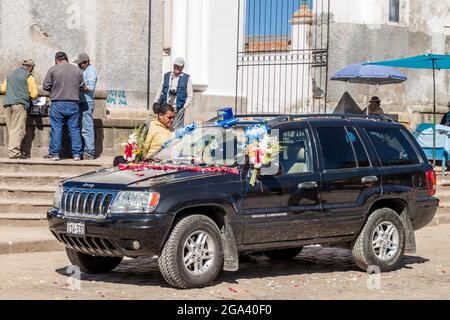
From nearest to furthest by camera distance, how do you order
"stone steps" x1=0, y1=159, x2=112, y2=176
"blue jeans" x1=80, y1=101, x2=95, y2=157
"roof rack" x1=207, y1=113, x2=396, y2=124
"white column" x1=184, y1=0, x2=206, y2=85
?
"roof rack" x1=207, y1=113, x2=396, y2=124 → "stone steps" x1=0, y1=159, x2=112, y2=176 → "blue jeans" x1=80, y1=101, x2=95, y2=157 → "white column" x1=184, y1=0, x2=206, y2=85

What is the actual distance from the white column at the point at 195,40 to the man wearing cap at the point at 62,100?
14.5ft

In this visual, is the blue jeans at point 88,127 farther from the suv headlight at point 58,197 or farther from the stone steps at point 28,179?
the suv headlight at point 58,197

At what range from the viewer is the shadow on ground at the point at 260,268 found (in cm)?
1088

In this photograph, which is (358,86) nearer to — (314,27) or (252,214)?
(314,27)

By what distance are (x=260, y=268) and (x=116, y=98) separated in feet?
27.3

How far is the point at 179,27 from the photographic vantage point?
68.8ft

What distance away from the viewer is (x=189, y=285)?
32.8 ft

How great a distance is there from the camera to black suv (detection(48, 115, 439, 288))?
993 cm

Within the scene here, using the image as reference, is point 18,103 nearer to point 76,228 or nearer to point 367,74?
point 76,228

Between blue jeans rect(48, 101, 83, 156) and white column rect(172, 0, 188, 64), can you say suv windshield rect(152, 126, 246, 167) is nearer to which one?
blue jeans rect(48, 101, 83, 156)

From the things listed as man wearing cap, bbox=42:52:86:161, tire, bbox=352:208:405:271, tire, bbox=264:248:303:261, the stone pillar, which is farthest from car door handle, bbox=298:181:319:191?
the stone pillar

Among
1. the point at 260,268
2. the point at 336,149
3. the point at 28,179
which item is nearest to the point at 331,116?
the point at 336,149

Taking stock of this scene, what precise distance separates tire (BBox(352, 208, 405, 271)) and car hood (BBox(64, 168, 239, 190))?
2.06m
